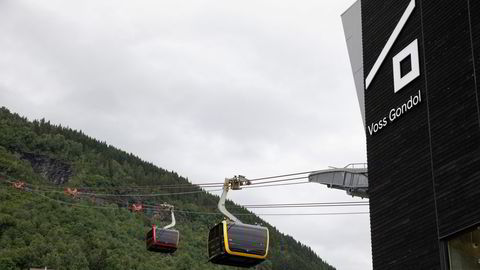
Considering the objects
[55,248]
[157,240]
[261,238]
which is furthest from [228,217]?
[55,248]

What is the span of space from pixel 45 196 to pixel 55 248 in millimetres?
19809

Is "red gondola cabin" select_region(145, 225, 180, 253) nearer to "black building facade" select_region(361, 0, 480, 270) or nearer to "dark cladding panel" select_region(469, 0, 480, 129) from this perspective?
"black building facade" select_region(361, 0, 480, 270)

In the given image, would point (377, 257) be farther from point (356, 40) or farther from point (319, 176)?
point (356, 40)

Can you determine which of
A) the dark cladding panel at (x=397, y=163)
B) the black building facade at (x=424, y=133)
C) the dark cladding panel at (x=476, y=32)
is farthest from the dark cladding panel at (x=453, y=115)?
the dark cladding panel at (x=397, y=163)

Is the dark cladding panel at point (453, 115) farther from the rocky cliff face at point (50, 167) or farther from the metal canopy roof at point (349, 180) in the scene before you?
the rocky cliff face at point (50, 167)

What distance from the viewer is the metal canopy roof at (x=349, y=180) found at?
34.4 meters

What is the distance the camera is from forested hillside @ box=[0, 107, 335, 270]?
111188 mm

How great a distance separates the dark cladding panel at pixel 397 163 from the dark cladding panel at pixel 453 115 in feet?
1.84

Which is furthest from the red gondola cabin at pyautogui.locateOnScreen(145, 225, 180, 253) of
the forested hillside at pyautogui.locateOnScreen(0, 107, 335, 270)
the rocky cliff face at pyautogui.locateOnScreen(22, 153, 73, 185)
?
the rocky cliff face at pyautogui.locateOnScreen(22, 153, 73, 185)

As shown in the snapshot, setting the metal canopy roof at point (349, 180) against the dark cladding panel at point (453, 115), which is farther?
the metal canopy roof at point (349, 180)

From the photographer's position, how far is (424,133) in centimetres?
2481

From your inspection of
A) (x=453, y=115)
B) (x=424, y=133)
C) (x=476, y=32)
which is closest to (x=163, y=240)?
(x=424, y=133)

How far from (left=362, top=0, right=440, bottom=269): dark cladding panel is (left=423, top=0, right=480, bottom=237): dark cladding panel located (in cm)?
56

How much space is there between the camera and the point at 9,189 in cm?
12688
